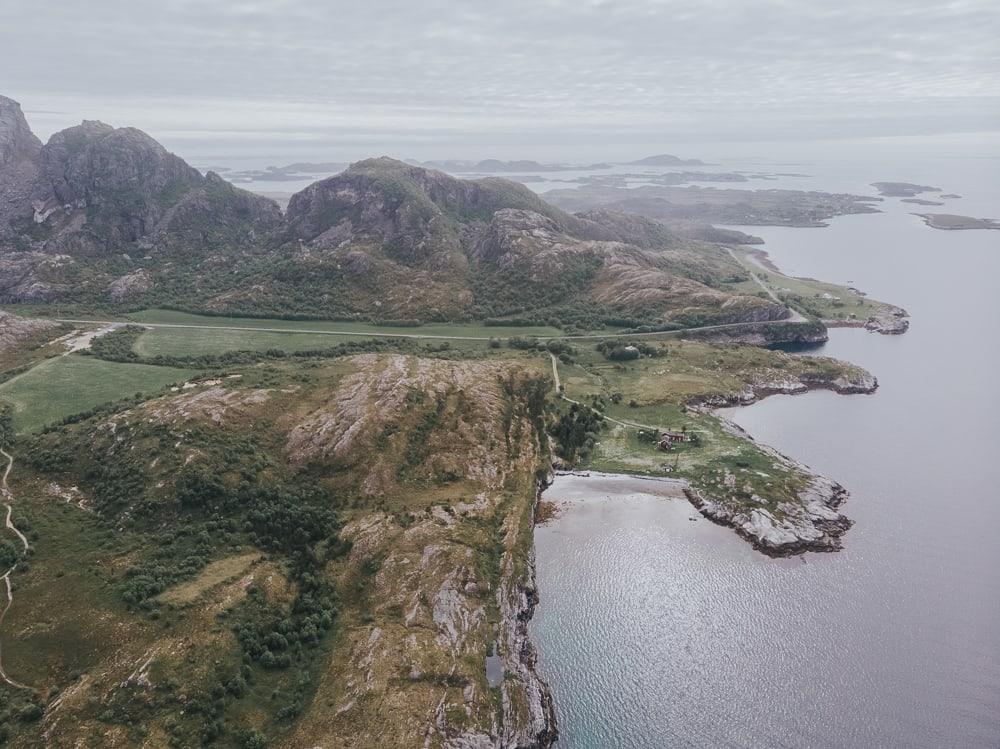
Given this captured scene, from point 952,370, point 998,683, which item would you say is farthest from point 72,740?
point 952,370

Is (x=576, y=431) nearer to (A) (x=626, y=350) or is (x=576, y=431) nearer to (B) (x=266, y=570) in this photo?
(A) (x=626, y=350)

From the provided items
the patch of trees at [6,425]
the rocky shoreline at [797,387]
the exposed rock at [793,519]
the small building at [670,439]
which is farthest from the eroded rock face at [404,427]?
the rocky shoreline at [797,387]

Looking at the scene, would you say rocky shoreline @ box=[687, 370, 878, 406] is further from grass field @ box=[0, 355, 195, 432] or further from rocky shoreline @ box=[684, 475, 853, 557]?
grass field @ box=[0, 355, 195, 432]

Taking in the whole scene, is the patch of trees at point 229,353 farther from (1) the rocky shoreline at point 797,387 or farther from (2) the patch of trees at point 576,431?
(1) the rocky shoreline at point 797,387

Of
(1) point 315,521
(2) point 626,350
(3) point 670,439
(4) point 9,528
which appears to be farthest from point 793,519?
(4) point 9,528

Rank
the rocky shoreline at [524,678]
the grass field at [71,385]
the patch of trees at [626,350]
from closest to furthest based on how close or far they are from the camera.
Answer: the rocky shoreline at [524,678] < the grass field at [71,385] < the patch of trees at [626,350]

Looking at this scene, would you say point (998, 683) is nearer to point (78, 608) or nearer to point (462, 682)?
point (462, 682)

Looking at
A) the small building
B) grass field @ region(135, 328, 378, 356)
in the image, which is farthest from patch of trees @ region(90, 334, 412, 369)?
the small building
